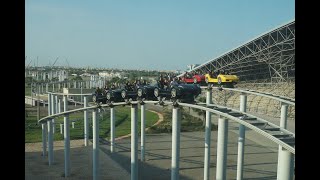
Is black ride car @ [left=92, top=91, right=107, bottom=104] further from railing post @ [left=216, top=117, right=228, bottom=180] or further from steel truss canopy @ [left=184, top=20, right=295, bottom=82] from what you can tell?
steel truss canopy @ [left=184, top=20, right=295, bottom=82]

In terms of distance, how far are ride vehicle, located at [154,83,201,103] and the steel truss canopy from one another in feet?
78.5

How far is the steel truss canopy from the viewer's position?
141ft

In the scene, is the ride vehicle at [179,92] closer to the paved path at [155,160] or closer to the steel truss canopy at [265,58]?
the paved path at [155,160]

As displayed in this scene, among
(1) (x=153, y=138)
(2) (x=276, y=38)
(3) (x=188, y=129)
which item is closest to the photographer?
(1) (x=153, y=138)

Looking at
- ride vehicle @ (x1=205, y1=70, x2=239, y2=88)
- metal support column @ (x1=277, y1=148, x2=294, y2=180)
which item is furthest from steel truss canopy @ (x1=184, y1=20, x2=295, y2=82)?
metal support column @ (x1=277, y1=148, x2=294, y2=180)

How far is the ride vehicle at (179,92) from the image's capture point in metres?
19.4

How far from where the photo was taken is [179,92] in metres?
19.4

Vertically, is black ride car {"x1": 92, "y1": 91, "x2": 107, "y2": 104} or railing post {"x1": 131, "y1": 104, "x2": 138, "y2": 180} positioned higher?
black ride car {"x1": 92, "y1": 91, "x2": 107, "y2": 104}

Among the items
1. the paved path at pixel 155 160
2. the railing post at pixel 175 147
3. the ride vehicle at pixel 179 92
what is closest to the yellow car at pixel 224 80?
the paved path at pixel 155 160

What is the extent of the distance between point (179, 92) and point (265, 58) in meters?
29.9
